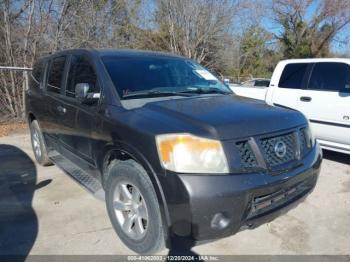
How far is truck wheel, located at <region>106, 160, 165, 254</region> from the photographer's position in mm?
2762

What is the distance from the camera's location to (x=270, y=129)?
→ 9.31 ft

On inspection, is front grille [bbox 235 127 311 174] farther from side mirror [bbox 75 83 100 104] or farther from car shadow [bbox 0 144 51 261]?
car shadow [bbox 0 144 51 261]

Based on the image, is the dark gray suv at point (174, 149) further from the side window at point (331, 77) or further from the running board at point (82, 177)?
the side window at point (331, 77)

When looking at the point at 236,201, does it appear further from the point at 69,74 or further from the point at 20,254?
the point at 69,74

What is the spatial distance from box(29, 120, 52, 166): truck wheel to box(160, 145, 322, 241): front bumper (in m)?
3.39

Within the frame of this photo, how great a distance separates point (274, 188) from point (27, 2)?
9.79 m

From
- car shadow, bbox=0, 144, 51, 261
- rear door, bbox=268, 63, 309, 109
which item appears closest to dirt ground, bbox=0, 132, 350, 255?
car shadow, bbox=0, 144, 51, 261

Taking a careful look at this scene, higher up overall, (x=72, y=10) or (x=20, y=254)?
(x=72, y=10)

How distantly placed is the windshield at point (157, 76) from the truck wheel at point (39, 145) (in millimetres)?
2310

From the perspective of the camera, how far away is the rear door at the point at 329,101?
18.3 feet

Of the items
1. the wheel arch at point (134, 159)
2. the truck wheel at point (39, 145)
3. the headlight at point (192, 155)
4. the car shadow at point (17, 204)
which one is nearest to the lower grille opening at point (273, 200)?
the headlight at point (192, 155)

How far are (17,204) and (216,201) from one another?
9.10ft

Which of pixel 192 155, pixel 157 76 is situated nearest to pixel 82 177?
pixel 157 76

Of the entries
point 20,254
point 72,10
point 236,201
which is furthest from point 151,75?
point 72,10
